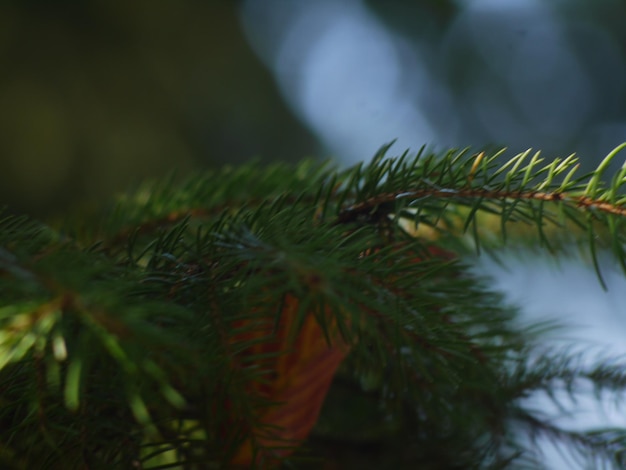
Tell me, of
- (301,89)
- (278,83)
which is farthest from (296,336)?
(301,89)

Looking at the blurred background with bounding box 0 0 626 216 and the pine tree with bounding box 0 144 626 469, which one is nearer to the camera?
the pine tree with bounding box 0 144 626 469

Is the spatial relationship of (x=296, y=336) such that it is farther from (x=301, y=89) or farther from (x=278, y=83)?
(x=301, y=89)

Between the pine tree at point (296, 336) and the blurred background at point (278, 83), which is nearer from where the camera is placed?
the pine tree at point (296, 336)

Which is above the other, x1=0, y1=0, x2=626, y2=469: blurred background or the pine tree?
x1=0, y1=0, x2=626, y2=469: blurred background

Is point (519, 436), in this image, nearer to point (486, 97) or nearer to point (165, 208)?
point (165, 208)

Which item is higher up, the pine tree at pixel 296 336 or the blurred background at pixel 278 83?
the blurred background at pixel 278 83
